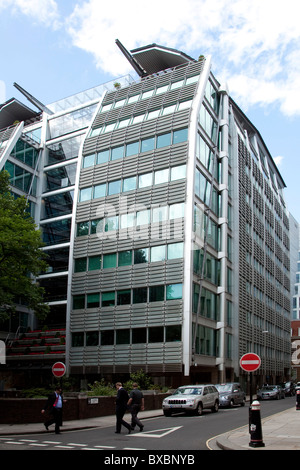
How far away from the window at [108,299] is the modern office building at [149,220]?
131 millimetres

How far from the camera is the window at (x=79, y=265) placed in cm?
4762

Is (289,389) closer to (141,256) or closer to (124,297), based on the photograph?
(124,297)

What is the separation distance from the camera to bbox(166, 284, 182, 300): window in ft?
133

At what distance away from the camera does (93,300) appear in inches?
1817

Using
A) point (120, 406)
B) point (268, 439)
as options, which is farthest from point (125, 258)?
point (268, 439)

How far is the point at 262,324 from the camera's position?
205ft

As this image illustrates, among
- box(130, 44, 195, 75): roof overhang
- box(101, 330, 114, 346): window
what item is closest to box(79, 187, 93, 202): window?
box(101, 330, 114, 346): window

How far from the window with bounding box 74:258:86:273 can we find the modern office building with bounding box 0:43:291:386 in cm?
10

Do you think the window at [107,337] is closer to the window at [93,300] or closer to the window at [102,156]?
the window at [93,300]

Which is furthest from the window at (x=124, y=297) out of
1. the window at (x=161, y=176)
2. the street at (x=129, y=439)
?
the street at (x=129, y=439)

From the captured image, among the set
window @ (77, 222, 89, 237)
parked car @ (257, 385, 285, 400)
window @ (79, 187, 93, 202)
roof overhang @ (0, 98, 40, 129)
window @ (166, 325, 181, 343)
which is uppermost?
roof overhang @ (0, 98, 40, 129)

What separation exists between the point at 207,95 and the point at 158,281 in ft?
63.0

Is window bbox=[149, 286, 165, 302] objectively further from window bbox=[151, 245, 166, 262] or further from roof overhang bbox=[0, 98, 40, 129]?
roof overhang bbox=[0, 98, 40, 129]

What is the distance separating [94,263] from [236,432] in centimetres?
3177
